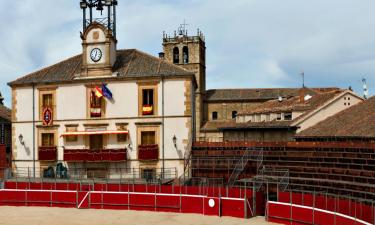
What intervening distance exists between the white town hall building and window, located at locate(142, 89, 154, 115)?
8cm

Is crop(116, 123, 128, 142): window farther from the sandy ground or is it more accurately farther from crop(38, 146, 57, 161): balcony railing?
the sandy ground

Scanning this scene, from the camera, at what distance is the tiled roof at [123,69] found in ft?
134

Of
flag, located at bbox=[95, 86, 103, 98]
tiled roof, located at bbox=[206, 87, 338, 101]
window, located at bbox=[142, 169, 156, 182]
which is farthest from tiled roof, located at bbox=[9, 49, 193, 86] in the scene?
tiled roof, located at bbox=[206, 87, 338, 101]

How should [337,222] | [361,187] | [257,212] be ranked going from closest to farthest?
[337,222] < [361,187] < [257,212]

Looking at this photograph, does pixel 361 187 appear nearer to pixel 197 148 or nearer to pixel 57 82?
pixel 197 148

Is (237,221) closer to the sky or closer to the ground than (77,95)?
closer to the ground

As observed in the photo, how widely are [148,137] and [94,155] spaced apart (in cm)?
445

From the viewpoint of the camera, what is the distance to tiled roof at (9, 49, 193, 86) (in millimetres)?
40812

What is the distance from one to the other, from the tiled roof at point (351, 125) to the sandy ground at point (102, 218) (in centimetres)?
905

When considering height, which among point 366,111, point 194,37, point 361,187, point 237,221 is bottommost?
point 237,221

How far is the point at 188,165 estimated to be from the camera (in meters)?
40.0

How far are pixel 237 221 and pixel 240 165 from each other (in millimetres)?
9126

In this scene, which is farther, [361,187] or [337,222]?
[361,187]

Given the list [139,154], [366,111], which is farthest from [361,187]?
[139,154]
